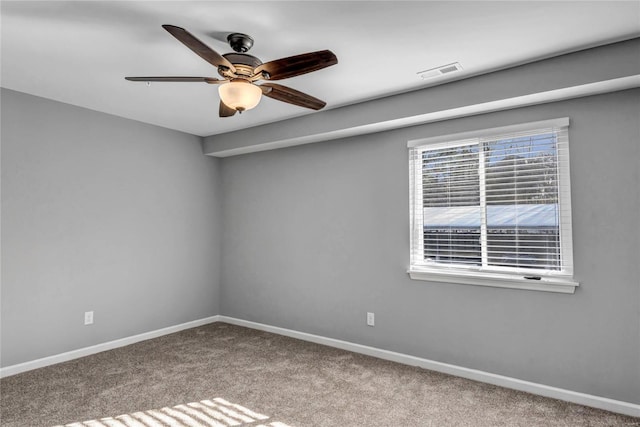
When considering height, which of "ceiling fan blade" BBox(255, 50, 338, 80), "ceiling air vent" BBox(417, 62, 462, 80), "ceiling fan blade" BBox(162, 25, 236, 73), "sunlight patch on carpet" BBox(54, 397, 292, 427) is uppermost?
"ceiling air vent" BBox(417, 62, 462, 80)

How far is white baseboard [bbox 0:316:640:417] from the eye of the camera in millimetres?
2633

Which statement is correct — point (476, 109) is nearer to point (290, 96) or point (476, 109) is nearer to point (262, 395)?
point (290, 96)

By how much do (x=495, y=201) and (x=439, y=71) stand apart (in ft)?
3.72

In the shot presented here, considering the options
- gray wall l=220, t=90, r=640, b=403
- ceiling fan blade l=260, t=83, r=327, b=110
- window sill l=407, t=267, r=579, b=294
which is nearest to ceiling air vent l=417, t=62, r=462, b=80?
gray wall l=220, t=90, r=640, b=403

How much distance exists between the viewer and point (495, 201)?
3.12 meters

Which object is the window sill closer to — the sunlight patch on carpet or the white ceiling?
the white ceiling

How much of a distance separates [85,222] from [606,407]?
14.8ft

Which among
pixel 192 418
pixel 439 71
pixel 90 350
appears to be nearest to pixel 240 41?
pixel 439 71

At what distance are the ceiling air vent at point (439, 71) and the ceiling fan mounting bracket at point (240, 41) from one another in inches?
49.7

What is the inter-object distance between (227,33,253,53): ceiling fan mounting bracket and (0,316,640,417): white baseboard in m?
2.84

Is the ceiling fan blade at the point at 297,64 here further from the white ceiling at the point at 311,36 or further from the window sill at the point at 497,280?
the window sill at the point at 497,280

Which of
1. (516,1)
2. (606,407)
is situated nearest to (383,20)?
(516,1)

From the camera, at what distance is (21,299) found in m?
3.29

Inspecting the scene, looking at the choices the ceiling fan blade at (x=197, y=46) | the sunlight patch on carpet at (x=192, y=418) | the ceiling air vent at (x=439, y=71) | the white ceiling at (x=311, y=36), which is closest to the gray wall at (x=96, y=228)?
the white ceiling at (x=311, y=36)
